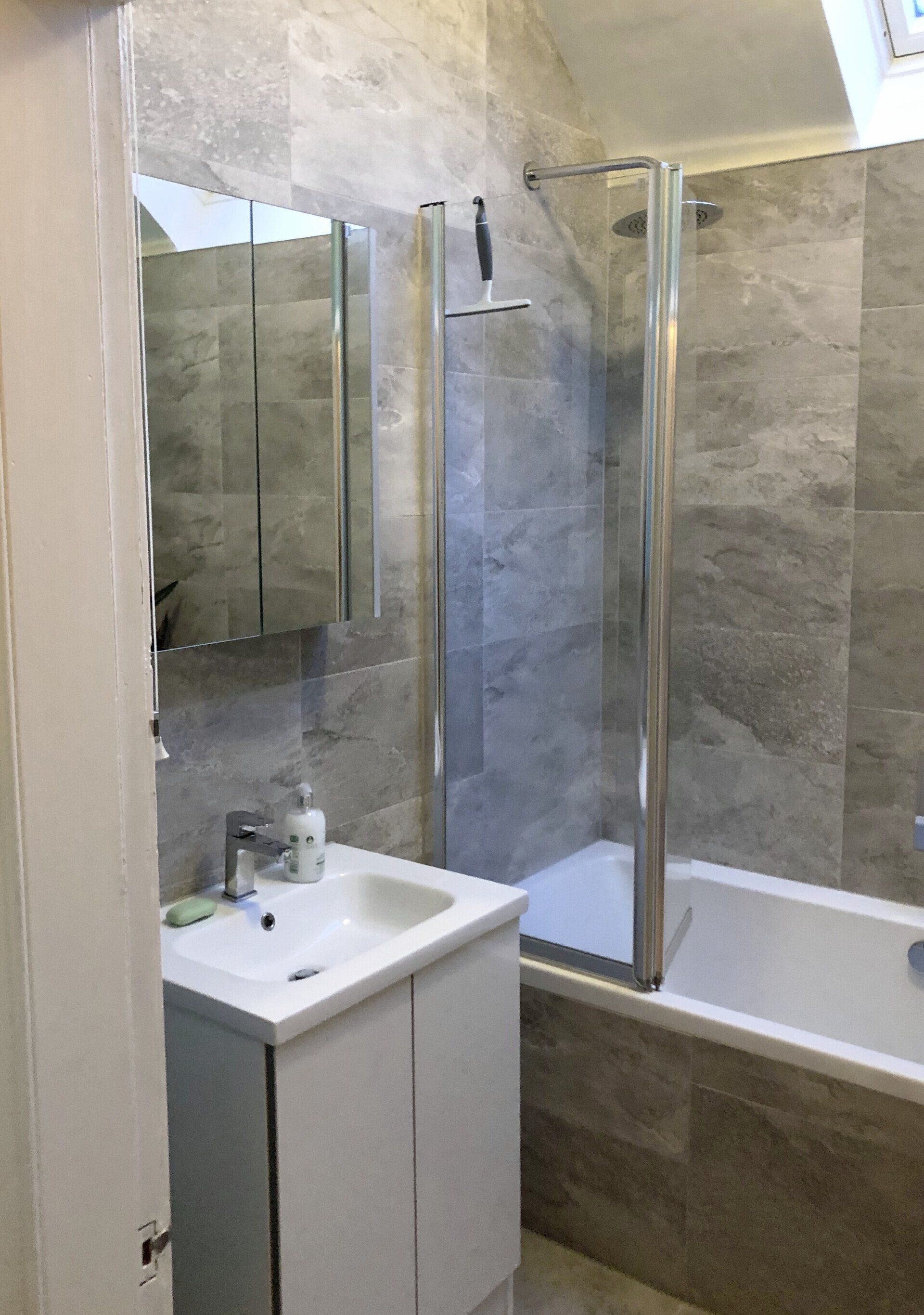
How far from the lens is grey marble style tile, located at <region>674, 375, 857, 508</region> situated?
8.47 ft

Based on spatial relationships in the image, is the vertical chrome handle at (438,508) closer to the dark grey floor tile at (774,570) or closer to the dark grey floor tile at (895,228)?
the dark grey floor tile at (774,570)

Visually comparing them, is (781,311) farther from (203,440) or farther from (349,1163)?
(349,1163)

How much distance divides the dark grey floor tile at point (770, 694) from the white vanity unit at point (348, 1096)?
969 mm

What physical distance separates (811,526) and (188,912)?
5.71 ft

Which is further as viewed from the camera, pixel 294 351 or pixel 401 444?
pixel 401 444

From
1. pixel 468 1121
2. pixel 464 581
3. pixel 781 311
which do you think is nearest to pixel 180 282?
pixel 464 581

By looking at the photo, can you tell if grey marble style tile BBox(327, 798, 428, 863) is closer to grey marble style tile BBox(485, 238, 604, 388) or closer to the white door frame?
grey marble style tile BBox(485, 238, 604, 388)

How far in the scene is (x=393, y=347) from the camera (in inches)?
85.2

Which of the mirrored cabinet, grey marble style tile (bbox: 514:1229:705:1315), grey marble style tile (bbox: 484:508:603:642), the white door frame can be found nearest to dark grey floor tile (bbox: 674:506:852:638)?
grey marble style tile (bbox: 484:508:603:642)

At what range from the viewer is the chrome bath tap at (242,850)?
1.80m

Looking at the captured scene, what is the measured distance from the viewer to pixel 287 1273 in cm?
147

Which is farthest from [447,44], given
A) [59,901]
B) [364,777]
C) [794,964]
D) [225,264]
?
[794,964]

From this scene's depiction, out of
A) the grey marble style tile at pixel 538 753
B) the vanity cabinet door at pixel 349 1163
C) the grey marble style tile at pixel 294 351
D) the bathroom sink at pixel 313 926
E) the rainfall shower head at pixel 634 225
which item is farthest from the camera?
the grey marble style tile at pixel 538 753

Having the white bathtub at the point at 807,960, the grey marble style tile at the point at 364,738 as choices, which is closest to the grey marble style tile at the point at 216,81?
the grey marble style tile at the point at 364,738
